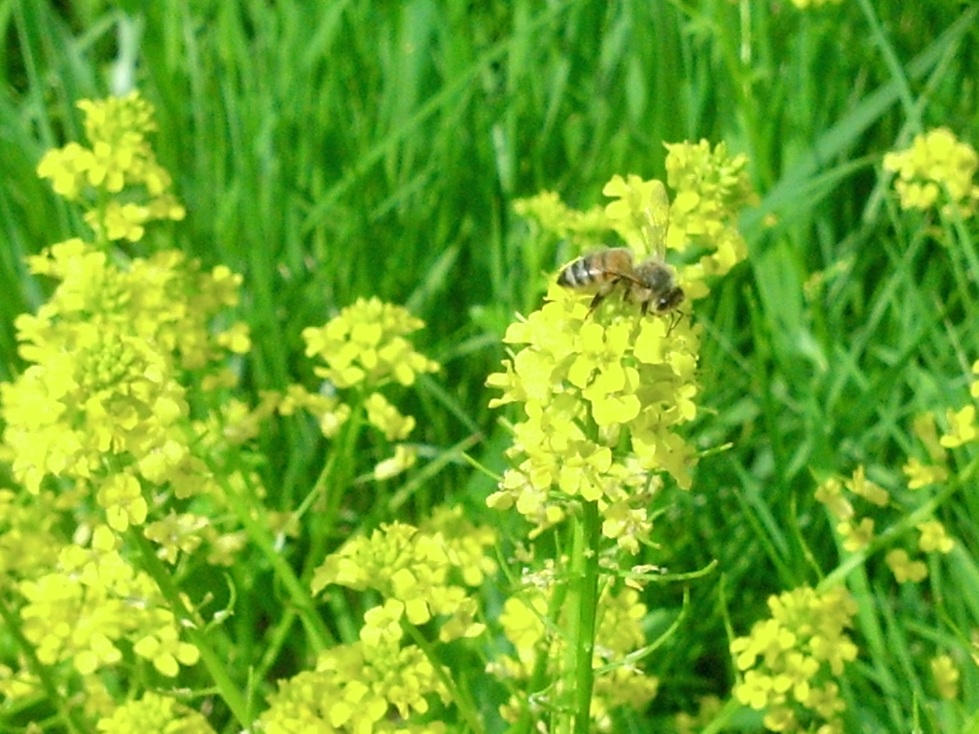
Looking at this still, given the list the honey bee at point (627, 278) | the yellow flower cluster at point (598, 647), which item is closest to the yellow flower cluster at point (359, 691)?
the yellow flower cluster at point (598, 647)

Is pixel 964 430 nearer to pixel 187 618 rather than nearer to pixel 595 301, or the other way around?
pixel 595 301

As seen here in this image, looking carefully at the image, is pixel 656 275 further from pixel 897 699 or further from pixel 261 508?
pixel 897 699

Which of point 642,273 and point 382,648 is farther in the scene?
point 382,648

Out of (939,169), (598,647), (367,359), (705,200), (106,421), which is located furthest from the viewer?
(939,169)

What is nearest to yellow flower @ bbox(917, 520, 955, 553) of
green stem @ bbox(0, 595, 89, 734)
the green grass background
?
the green grass background

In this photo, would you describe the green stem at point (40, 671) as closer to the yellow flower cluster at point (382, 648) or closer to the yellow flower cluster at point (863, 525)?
the yellow flower cluster at point (382, 648)

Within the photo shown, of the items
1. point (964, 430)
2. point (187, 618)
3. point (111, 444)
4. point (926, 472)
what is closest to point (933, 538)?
point (926, 472)
